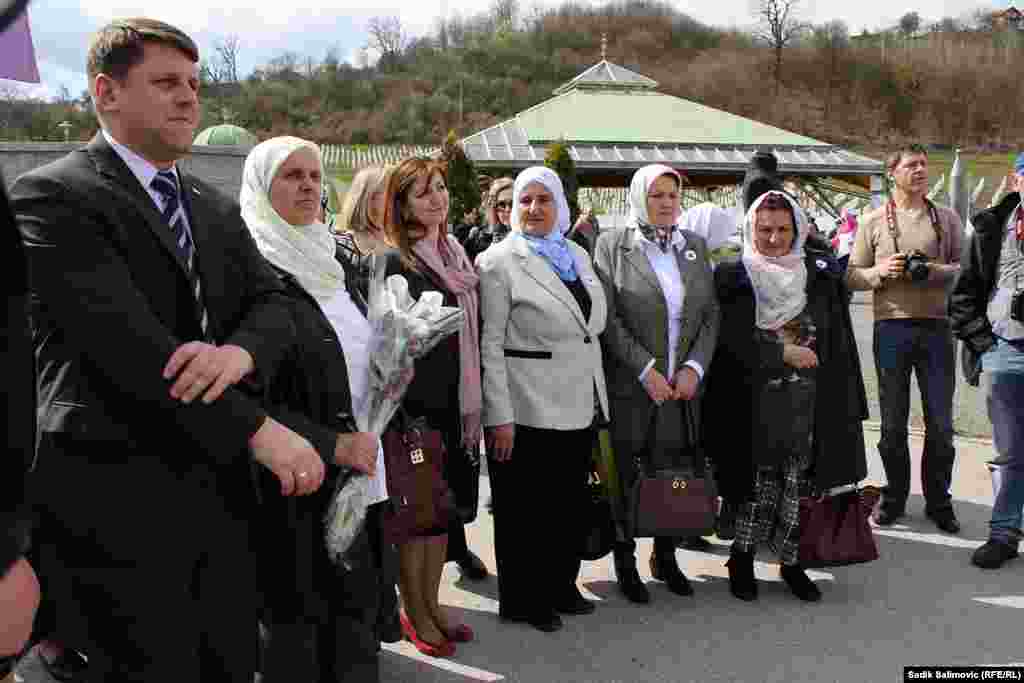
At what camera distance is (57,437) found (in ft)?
6.68

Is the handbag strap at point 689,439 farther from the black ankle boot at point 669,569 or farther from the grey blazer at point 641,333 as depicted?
the black ankle boot at point 669,569

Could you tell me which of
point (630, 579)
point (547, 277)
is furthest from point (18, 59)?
point (630, 579)

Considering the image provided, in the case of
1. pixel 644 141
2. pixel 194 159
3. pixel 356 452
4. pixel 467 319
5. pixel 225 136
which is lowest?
pixel 356 452

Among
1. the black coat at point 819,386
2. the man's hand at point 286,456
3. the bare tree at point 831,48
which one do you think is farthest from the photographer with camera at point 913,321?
the bare tree at point 831,48

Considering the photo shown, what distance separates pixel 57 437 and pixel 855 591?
3778 millimetres

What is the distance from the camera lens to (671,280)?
14.3 feet

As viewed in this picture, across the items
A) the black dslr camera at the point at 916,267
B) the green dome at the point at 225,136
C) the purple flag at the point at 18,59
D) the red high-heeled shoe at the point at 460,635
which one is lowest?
the red high-heeled shoe at the point at 460,635

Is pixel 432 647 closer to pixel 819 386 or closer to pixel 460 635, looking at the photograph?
pixel 460 635

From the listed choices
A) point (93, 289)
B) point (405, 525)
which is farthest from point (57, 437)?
point (405, 525)

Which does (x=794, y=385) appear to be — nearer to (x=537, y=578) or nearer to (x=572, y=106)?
(x=537, y=578)

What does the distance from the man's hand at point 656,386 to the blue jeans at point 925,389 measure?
1.85 m

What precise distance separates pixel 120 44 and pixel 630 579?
10.7 feet

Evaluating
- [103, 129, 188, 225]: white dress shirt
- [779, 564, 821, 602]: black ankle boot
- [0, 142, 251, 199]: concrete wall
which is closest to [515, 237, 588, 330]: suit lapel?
[779, 564, 821, 602]: black ankle boot

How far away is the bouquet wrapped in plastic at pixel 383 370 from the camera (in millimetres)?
2844
